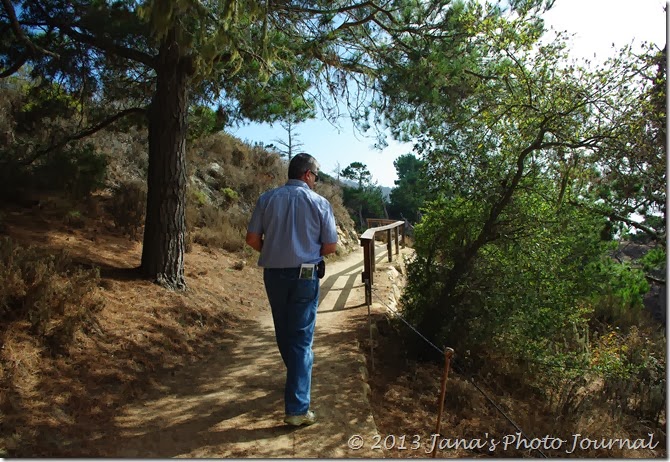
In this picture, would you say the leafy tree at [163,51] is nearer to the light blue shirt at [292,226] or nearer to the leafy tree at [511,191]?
the leafy tree at [511,191]

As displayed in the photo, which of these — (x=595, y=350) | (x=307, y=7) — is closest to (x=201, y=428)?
(x=307, y=7)

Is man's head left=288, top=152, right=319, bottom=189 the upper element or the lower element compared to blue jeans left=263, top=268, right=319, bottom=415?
upper

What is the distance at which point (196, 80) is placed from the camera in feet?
20.3

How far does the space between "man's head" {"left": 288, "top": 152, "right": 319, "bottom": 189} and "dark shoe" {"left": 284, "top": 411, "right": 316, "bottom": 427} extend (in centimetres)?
169

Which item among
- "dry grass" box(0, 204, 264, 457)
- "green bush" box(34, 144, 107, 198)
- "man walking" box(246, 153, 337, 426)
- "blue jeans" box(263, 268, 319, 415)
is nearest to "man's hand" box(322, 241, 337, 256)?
"man walking" box(246, 153, 337, 426)

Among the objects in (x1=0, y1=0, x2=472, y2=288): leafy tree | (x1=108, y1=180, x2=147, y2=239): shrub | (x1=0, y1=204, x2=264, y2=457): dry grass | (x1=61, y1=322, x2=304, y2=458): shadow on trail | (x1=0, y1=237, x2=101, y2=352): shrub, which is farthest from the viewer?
(x1=108, y1=180, x2=147, y2=239): shrub

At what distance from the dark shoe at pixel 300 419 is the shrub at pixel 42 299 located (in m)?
2.16

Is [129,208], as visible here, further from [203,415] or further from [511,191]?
[511,191]

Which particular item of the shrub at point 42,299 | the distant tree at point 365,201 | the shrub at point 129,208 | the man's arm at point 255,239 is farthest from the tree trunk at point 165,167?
the distant tree at point 365,201

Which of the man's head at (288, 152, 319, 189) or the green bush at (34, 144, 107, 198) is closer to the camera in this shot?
the man's head at (288, 152, 319, 189)

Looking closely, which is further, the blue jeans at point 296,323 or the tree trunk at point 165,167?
the tree trunk at point 165,167

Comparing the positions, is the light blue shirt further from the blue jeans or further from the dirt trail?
the dirt trail

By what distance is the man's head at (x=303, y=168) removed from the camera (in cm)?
354

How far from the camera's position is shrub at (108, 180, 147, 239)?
28.0 feet
